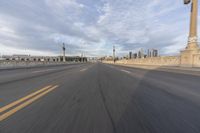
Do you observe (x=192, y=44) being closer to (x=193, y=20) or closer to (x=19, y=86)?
(x=193, y=20)

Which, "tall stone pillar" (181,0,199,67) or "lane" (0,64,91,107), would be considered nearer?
"lane" (0,64,91,107)

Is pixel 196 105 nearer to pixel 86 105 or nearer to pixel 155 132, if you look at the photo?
pixel 155 132

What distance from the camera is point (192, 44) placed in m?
18.3

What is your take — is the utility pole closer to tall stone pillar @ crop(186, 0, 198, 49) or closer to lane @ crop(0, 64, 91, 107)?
tall stone pillar @ crop(186, 0, 198, 49)

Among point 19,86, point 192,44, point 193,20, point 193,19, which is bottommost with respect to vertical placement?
point 19,86

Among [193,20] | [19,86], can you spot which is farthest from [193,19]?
[19,86]

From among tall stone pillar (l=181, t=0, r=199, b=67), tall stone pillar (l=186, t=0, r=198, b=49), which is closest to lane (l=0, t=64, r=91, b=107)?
tall stone pillar (l=181, t=0, r=199, b=67)

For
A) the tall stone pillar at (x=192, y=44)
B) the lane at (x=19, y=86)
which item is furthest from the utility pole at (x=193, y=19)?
the lane at (x=19, y=86)

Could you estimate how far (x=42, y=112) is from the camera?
3141mm

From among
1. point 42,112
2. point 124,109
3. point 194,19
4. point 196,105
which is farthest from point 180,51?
point 42,112

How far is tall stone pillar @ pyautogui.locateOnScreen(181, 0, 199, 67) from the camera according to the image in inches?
681

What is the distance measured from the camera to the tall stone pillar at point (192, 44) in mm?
17295

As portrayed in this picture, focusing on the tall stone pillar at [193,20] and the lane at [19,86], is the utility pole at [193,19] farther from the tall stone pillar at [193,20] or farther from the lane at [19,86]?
the lane at [19,86]

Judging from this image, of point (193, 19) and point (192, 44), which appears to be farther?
point (193, 19)
